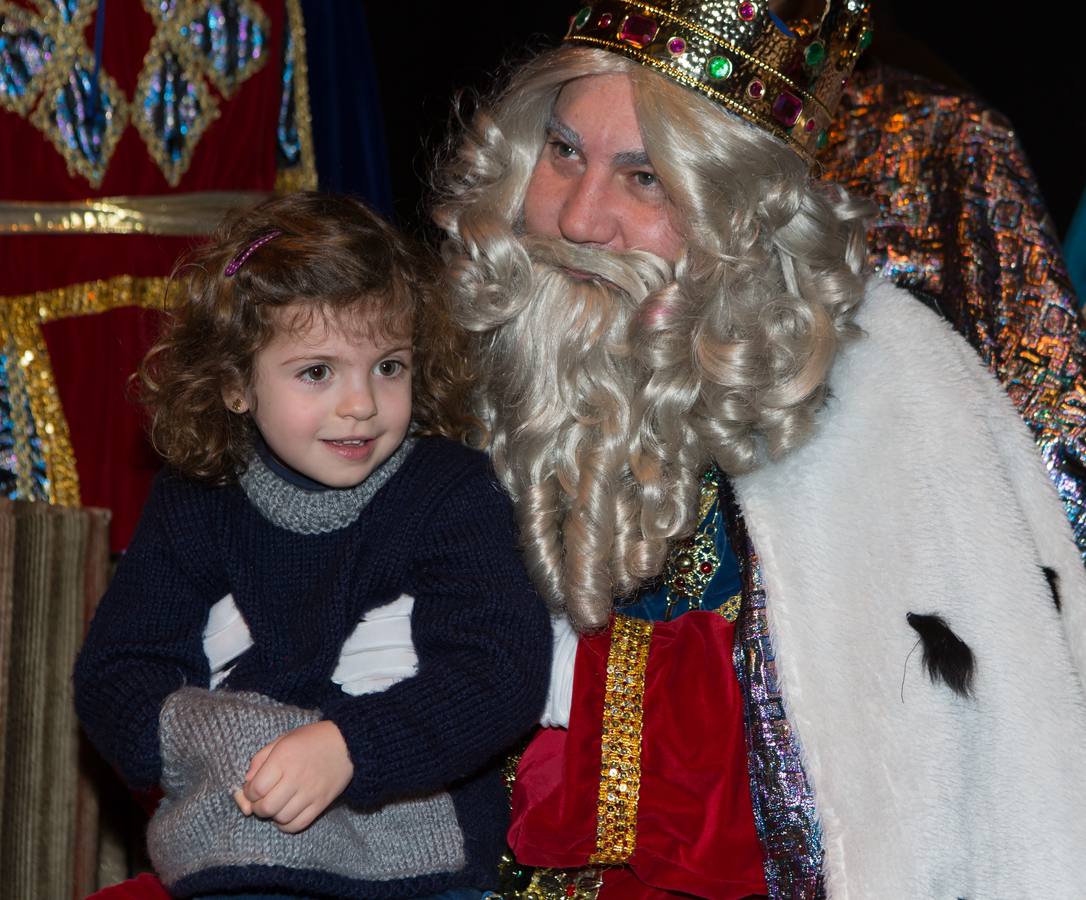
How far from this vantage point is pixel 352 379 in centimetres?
192

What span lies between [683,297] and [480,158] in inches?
17.6

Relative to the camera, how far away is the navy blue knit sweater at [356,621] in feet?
6.15

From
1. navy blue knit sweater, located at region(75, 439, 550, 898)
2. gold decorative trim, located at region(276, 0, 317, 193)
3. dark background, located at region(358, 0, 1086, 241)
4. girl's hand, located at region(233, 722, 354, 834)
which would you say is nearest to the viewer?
girl's hand, located at region(233, 722, 354, 834)

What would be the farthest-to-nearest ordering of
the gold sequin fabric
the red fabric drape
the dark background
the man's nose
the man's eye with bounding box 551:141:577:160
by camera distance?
1. the dark background
2. the gold sequin fabric
3. the man's eye with bounding box 551:141:577:160
4. the man's nose
5. the red fabric drape

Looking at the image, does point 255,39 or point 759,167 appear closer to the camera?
point 759,167

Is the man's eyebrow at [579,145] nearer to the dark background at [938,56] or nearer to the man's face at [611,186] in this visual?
the man's face at [611,186]

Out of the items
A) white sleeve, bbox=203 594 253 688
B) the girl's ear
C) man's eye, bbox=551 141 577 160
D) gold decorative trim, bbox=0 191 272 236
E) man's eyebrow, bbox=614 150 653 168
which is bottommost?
white sleeve, bbox=203 594 253 688

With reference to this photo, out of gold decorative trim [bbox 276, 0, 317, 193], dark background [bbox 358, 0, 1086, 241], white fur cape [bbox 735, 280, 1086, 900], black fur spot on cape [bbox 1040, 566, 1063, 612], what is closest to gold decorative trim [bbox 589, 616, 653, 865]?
white fur cape [bbox 735, 280, 1086, 900]

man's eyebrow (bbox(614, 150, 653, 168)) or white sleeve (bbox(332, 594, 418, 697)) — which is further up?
man's eyebrow (bbox(614, 150, 653, 168))

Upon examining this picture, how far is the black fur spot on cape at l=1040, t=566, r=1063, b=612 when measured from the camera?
211 centimetres

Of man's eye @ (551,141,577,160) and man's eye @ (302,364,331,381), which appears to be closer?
man's eye @ (302,364,331,381)

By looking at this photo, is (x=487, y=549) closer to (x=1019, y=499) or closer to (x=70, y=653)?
(x=1019, y=499)

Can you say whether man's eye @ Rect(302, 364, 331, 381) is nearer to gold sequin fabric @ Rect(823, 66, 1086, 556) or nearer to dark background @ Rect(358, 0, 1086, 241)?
gold sequin fabric @ Rect(823, 66, 1086, 556)

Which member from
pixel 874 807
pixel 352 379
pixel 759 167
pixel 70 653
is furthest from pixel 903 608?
pixel 70 653
